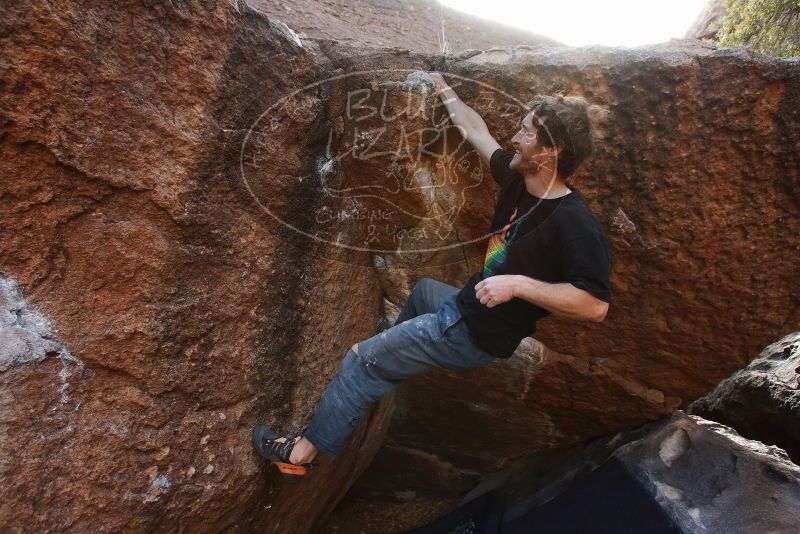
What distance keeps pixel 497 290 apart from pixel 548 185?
0.43 meters

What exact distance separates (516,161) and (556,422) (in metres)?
2.06

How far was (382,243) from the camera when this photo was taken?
7.93 feet

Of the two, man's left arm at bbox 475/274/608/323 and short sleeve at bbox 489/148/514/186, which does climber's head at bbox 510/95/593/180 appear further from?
man's left arm at bbox 475/274/608/323

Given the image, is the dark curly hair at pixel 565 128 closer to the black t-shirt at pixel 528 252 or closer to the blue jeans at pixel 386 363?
the black t-shirt at pixel 528 252

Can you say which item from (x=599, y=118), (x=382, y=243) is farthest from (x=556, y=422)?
(x=599, y=118)

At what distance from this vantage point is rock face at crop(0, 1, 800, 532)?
4.76 ft

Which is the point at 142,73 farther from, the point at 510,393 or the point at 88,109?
the point at 510,393

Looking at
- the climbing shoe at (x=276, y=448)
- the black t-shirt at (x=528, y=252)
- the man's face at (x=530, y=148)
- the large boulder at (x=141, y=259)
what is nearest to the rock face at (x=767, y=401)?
the black t-shirt at (x=528, y=252)

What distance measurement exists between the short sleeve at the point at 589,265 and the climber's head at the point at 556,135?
299 millimetres

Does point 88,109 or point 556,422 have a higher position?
point 88,109

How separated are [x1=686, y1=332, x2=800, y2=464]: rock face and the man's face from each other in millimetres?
2540

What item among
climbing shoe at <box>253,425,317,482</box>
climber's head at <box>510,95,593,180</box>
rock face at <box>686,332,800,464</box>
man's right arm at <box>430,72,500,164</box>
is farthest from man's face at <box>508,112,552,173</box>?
rock face at <box>686,332,800,464</box>

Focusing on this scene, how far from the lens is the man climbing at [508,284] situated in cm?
158

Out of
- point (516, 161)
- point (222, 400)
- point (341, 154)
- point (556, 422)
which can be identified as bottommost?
point (556, 422)
